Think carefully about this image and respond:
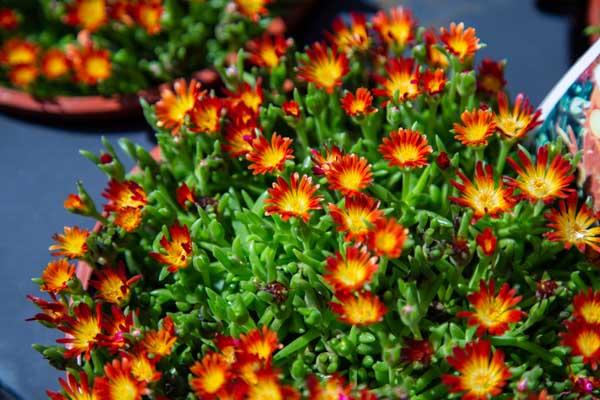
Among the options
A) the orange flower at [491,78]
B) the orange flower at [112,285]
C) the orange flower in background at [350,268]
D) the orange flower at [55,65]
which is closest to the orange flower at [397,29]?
the orange flower at [491,78]

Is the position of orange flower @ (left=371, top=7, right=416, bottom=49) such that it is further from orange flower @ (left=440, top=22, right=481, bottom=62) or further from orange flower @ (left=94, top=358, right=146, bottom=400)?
orange flower @ (left=94, top=358, right=146, bottom=400)

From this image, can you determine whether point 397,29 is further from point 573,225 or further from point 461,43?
point 573,225

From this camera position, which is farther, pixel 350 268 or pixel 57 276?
pixel 57 276

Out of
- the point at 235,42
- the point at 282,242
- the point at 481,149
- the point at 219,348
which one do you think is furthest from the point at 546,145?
the point at 235,42

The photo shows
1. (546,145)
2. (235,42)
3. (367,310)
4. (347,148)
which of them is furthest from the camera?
(235,42)

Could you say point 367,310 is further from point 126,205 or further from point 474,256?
point 126,205

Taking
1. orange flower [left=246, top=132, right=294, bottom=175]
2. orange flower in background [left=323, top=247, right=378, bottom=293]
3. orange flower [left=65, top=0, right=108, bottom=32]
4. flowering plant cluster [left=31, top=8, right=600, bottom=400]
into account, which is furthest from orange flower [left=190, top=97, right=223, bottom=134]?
orange flower [left=65, top=0, right=108, bottom=32]

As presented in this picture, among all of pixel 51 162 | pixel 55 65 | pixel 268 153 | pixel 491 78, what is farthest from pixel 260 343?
pixel 55 65
